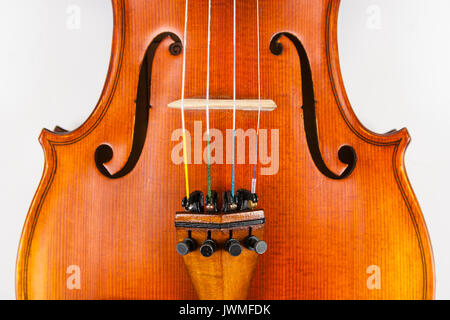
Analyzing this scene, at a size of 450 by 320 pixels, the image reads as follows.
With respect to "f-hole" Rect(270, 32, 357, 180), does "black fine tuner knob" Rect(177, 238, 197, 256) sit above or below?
below

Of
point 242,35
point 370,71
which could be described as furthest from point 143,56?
point 370,71

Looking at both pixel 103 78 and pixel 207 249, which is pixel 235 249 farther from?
pixel 103 78

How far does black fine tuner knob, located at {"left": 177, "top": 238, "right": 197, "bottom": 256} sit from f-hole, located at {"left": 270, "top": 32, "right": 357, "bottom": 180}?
38 cm

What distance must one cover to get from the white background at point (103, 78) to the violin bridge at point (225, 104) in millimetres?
564

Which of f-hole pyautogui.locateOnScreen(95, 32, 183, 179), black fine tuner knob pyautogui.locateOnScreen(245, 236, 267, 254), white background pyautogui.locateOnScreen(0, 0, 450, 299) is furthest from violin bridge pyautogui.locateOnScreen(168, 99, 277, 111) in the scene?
white background pyautogui.locateOnScreen(0, 0, 450, 299)

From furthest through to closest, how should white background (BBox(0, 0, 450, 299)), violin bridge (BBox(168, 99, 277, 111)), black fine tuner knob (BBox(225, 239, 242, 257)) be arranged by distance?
1. white background (BBox(0, 0, 450, 299))
2. violin bridge (BBox(168, 99, 277, 111))
3. black fine tuner knob (BBox(225, 239, 242, 257))

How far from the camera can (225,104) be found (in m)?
0.81

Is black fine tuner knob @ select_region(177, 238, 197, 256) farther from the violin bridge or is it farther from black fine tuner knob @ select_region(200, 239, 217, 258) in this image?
the violin bridge

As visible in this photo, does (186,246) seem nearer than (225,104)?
Yes

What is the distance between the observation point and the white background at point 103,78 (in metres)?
1.23

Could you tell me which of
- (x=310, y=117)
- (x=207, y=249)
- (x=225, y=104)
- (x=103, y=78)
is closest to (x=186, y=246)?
(x=207, y=249)

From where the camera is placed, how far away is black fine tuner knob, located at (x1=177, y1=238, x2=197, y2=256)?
2.26ft

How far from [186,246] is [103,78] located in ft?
2.72
